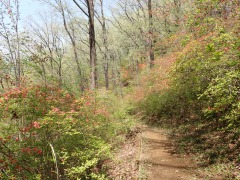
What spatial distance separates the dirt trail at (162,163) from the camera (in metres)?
5.76

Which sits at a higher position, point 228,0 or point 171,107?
point 228,0

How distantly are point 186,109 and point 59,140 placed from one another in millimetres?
7335

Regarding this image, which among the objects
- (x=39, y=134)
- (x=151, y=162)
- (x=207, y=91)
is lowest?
(x=151, y=162)

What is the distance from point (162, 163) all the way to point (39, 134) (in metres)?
4.38

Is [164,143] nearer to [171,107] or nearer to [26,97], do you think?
[171,107]

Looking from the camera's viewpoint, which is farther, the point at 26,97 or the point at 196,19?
the point at 196,19

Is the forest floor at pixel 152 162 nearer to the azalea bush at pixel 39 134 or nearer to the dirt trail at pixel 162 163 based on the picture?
the dirt trail at pixel 162 163

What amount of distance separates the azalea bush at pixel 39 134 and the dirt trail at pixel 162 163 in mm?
1811

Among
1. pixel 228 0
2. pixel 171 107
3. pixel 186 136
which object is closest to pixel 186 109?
pixel 171 107

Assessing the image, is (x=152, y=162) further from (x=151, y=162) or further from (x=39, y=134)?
(x=39, y=134)

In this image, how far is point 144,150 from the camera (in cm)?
795

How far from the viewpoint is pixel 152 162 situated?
22.4ft

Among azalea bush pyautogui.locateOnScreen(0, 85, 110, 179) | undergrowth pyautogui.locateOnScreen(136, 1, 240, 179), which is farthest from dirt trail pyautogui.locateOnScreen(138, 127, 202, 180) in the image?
azalea bush pyautogui.locateOnScreen(0, 85, 110, 179)

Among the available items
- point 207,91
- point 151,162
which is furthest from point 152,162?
point 207,91
